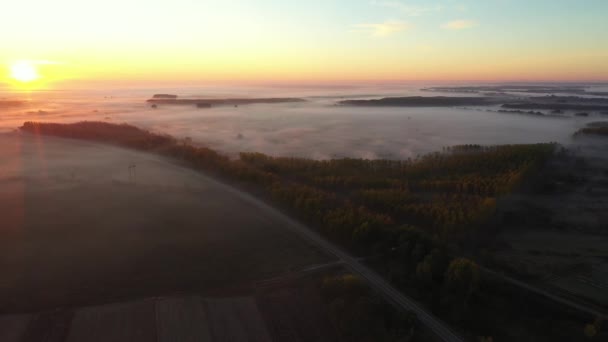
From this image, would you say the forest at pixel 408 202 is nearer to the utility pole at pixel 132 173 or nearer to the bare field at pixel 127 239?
the bare field at pixel 127 239

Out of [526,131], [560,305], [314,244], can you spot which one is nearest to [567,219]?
[560,305]

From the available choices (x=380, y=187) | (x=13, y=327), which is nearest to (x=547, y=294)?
(x=380, y=187)

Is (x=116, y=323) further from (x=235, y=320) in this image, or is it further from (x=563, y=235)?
(x=563, y=235)

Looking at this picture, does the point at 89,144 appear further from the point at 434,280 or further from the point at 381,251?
the point at 434,280

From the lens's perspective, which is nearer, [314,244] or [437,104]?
[314,244]

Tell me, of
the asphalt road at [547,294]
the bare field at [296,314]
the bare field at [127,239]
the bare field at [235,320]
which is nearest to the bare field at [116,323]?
the bare field at [127,239]
